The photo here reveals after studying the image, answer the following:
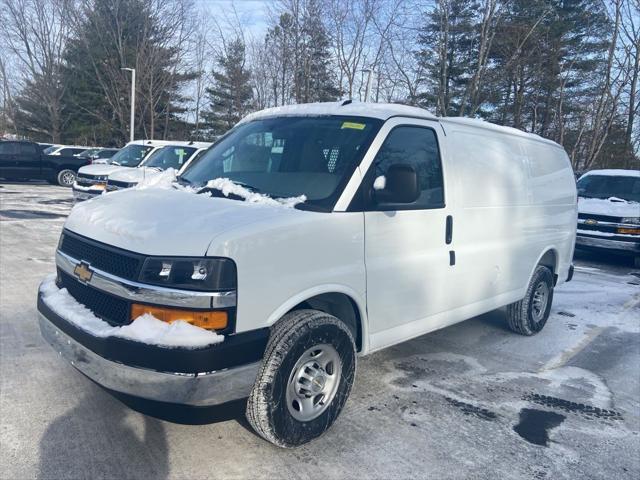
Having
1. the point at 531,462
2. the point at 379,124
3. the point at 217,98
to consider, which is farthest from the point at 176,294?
the point at 217,98

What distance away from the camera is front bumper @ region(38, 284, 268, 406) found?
2639 millimetres

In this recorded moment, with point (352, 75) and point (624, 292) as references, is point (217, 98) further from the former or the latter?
point (624, 292)

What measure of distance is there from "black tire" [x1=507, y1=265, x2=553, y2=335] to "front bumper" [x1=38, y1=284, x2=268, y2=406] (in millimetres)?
3797

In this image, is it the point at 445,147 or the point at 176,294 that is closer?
the point at 176,294

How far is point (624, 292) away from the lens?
859cm

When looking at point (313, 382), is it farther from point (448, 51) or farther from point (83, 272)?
point (448, 51)

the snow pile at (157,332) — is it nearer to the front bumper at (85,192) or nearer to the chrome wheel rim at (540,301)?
the chrome wheel rim at (540,301)

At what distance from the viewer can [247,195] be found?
343 cm

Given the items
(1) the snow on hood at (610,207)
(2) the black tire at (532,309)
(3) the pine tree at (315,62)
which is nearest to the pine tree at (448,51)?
(3) the pine tree at (315,62)

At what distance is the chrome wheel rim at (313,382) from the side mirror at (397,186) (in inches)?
41.6

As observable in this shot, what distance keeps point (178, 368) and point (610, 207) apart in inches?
431

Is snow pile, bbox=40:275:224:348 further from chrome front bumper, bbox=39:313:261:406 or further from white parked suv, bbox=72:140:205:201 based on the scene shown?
white parked suv, bbox=72:140:205:201

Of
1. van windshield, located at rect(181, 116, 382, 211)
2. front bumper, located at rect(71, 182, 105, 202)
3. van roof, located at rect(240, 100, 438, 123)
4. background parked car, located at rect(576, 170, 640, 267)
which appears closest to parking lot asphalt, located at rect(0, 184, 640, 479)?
van windshield, located at rect(181, 116, 382, 211)

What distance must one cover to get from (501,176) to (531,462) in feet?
8.77
